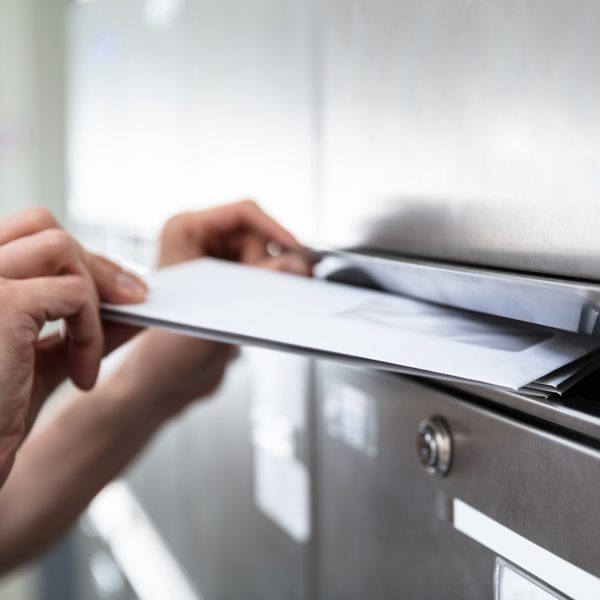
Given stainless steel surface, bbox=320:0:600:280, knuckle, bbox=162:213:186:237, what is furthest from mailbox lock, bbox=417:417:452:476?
knuckle, bbox=162:213:186:237

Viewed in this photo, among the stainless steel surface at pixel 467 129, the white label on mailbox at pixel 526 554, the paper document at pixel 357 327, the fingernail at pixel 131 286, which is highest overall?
the stainless steel surface at pixel 467 129

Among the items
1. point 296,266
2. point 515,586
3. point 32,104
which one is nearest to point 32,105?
point 32,104

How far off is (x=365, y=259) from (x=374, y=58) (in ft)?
0.51

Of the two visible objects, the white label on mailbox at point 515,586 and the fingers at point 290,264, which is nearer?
the white label on mailbox at point 515,586

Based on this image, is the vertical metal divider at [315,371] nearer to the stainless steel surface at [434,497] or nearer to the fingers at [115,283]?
the stainless steel surface at [434,497]

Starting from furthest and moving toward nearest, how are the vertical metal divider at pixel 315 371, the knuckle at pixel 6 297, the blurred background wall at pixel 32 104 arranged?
1. the blurred background wall at pixel 32 104
2. the vertical metal divider at pixel 315 371
3. the knuckle at pixel 6 297

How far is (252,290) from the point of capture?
0.53m

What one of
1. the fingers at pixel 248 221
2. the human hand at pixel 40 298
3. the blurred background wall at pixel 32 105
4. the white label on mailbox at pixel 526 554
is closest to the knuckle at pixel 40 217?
the human hand at pixel 40 298

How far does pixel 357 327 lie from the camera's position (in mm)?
430

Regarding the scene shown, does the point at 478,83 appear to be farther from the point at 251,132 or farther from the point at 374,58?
the point at 251,132

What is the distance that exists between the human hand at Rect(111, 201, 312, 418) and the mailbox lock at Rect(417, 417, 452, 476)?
0.24 m

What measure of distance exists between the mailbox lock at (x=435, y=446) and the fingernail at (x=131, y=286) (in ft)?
0.74

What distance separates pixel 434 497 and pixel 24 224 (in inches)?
13.8

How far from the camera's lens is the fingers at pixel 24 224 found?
49 centimetres
